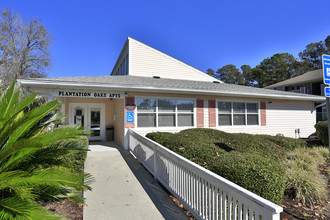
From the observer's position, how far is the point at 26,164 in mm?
2236

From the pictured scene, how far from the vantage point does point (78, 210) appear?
137 inches

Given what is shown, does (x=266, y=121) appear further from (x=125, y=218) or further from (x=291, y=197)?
(x=125, y=218)

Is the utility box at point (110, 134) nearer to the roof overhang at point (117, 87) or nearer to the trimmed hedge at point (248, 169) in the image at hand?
the roof overhang at point (117, 87)

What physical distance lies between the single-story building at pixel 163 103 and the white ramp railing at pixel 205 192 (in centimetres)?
370

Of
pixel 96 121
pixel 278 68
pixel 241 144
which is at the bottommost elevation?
pixel 241 144

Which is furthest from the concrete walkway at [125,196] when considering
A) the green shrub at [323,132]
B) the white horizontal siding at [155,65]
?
the green shrub at [323,132]

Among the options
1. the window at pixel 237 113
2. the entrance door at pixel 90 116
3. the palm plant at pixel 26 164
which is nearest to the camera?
the palm plant at pixel 26 164

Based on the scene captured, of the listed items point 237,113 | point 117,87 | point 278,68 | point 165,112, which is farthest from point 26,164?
point 278,68

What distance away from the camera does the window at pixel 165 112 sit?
28.3ft

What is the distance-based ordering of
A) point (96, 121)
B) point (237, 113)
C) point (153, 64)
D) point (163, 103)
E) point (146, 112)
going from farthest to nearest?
point (153, 64), point (96, 121), point (237, 113), point (163, 103), point (146, 112)

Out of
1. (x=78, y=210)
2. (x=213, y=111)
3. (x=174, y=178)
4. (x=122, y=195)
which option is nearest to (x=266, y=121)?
(x=213, y=111)

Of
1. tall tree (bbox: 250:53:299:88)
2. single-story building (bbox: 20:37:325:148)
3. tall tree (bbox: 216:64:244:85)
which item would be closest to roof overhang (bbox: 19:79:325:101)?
single-story building (bbox: 20:37:325:148)

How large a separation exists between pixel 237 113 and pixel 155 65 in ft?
20.9

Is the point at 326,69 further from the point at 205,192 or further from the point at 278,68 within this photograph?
the point at 278,68
